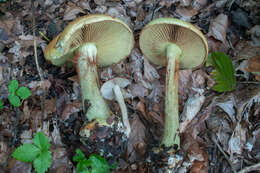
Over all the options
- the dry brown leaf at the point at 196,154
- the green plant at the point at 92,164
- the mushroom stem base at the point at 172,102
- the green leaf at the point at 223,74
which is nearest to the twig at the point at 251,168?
the dry brown leaf at the point at 196,154

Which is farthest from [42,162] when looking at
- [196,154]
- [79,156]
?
[196,154]

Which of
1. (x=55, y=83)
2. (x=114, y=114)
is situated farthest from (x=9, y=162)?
(x=114, y=114)

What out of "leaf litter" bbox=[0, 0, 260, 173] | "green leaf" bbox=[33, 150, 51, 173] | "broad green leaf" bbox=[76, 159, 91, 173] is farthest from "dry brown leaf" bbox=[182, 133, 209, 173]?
"green leaf" bbox=[33, 150, 51, 173]

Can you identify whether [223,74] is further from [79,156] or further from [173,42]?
[79,156]

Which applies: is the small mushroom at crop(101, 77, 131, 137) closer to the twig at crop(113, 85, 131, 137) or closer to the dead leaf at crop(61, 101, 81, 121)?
the twig at crop(113, 85, 131, 137)

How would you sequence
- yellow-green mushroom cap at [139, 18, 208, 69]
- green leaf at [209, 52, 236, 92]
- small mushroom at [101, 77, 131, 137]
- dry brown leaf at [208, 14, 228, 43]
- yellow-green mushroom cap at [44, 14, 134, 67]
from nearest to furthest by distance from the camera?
yellow-green mushroom cap at [44, 14, 134, 67] < yellow-green mushroom cap at [139, 18, 208, 69] < small mushroom at [101, 77, 131, 137] < green leaf at [209, 52, 236, 92] < dry brown leaf at [208, 14, 228, 43]

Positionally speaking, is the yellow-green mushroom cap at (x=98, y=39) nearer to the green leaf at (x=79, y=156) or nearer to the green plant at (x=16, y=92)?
the green plant at (x=16, y=92)
